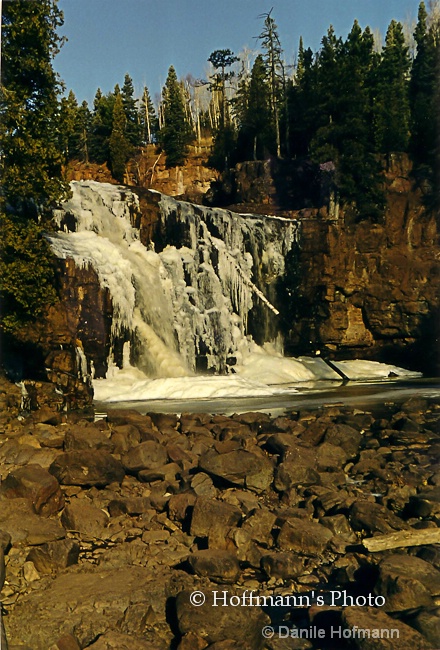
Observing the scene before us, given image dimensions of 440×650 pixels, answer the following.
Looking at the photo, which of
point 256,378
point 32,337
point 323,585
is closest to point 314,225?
point 256,378

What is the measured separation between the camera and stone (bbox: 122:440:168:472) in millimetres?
11078

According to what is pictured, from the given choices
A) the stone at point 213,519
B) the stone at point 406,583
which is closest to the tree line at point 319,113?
the stone at point 213,519

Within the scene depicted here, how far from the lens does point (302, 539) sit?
312 inches

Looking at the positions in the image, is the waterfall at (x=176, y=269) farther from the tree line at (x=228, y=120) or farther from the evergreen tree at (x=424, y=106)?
the evergreen tree at (x=424, y=106)

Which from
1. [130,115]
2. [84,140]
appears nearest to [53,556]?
[84,140]

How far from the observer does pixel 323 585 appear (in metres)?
7.06

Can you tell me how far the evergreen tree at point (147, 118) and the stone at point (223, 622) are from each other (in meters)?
66.1

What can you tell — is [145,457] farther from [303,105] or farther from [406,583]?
[303,105]

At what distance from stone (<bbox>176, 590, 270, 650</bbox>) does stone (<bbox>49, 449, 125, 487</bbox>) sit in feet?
15.2

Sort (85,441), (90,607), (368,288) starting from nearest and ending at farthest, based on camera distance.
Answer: (90,607), (85,441), (368,288)

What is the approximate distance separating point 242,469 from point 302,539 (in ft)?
9.24

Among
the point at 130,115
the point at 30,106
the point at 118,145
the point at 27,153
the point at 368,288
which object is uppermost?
the point at 130,115

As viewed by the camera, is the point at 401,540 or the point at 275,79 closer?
the point at 401,540

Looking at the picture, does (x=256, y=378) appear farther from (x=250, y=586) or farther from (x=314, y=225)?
(x=250, y=586)
